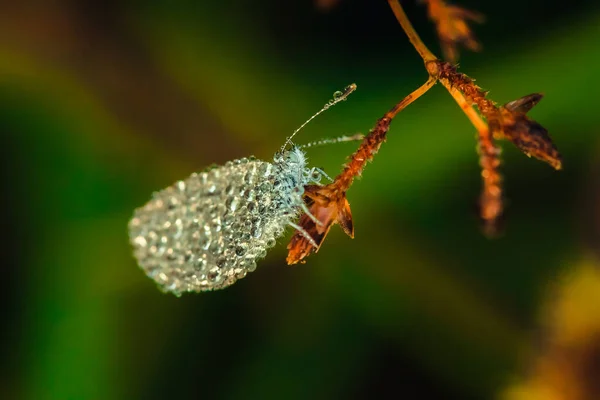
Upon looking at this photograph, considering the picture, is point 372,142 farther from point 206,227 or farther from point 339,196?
point 206,227

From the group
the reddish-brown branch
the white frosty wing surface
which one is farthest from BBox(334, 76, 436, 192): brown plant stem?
the white frosty wing surface

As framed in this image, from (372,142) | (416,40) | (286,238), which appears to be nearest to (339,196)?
(372,142)

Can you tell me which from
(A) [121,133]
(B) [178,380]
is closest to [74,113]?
(A) [121,133]

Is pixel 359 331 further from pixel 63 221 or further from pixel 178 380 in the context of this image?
pixel 63 221

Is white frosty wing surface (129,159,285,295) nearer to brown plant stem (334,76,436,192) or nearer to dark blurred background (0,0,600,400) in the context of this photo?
brown plant stem (334,76,436,192)

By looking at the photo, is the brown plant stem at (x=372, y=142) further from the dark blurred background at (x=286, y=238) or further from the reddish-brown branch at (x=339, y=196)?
the dark blurred background at (x=286, y=238)
